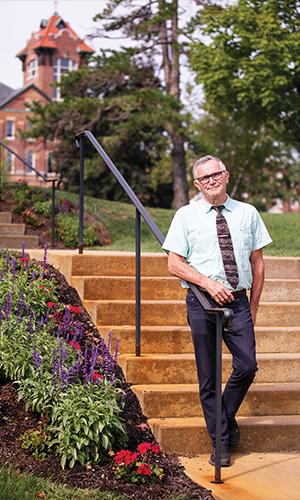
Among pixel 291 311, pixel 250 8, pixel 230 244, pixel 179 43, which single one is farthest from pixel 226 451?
pixel 179 43

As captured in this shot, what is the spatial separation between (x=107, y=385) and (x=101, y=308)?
A: 4.25 ft

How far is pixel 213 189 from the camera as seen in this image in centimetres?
486

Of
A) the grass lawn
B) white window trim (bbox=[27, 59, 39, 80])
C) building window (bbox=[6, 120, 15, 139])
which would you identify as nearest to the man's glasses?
the grass lawn

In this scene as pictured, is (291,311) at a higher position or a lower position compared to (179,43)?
lower

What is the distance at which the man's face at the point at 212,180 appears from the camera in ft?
15.9

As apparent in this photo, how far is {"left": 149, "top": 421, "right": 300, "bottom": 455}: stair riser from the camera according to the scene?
5.10 metres

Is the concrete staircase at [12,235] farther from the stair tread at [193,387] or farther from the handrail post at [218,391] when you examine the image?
the handrail post at [218,391]

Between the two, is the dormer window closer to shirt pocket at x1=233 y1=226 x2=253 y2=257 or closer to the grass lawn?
the grass lawn

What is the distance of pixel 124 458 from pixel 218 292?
1.11 m

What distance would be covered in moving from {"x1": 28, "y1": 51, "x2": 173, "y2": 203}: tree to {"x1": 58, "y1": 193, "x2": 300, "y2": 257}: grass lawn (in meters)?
7.57

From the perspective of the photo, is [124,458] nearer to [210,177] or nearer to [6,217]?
[210,177]

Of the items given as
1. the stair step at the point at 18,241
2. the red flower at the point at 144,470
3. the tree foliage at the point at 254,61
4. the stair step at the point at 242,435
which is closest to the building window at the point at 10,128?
the tree foliage at the point at 254,61

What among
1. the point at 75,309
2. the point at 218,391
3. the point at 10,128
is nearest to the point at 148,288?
the point at 75,309

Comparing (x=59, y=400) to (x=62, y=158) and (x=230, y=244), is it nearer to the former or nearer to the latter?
(x=230, y=244)
